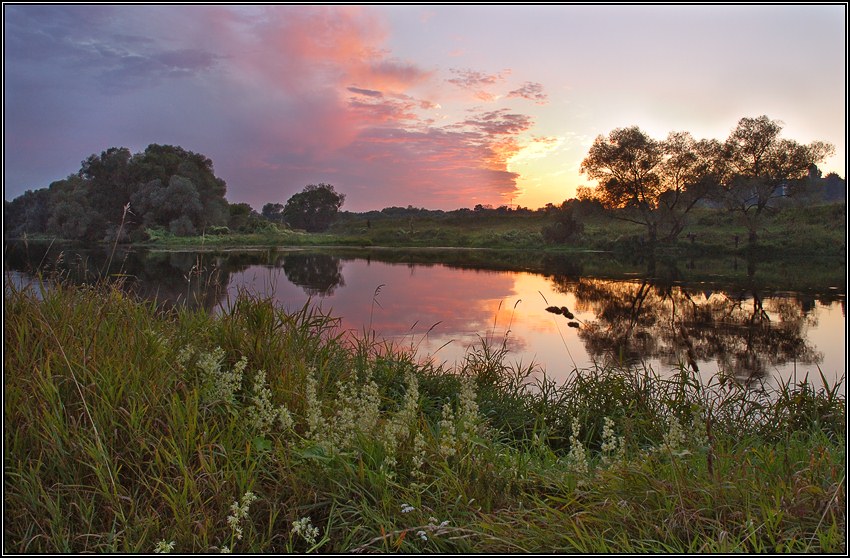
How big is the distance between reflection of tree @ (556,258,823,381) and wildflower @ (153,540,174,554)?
473cm

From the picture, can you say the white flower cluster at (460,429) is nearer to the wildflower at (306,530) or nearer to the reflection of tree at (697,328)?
the wildflower at (306,530)

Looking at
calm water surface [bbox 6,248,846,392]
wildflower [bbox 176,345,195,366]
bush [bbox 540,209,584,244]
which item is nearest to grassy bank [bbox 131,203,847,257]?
bush [bbox 540,209,584,244]

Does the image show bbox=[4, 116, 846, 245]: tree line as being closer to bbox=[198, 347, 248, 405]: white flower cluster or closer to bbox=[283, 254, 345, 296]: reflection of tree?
bbox=[283, 254, 345, 296]: reflection of tree

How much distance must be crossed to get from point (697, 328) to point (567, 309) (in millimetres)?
5411

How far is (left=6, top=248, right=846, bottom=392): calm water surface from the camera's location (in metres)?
8.67

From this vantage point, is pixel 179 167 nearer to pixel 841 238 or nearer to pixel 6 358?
pixel 6 358

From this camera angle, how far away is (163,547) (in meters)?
2.48

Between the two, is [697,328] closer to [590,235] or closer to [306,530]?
[306,530]

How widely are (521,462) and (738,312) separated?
1364cm

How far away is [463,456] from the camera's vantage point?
10.6 feet

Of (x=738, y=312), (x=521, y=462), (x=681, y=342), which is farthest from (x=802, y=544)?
(x=738, y=312)

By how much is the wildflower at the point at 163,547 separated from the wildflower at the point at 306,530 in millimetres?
553

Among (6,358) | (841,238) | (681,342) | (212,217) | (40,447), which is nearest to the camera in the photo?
(40,447)

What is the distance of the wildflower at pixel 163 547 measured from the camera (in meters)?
2.47
